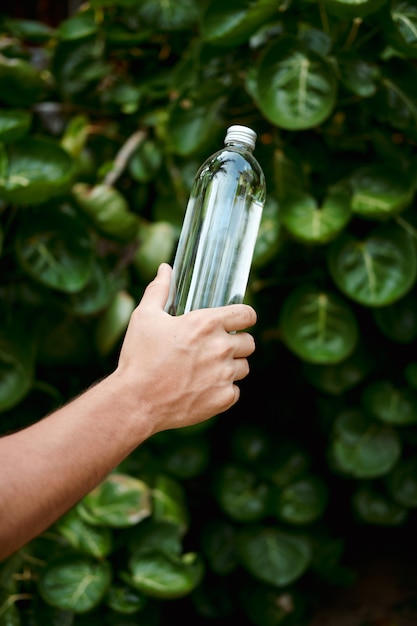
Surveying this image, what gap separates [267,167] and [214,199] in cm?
70

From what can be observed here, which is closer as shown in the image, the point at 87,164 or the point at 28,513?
the point at 28,513

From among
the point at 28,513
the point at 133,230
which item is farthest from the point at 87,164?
the point at 28,513

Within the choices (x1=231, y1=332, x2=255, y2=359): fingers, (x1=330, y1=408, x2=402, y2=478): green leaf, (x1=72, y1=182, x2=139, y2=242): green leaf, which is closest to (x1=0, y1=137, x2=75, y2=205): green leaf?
(x1=72, y1=182, x2=139, y2=242): green leaf

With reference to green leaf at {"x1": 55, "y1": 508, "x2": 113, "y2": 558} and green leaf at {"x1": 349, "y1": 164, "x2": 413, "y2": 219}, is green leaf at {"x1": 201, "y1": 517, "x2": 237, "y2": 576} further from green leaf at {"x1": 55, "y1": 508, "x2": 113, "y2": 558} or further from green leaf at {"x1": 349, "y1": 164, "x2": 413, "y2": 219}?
green leaf at {"x1": 349, "y1": 164, "x2": 413, "y2": 219}

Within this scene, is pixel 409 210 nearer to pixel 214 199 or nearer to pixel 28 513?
pixel 214 199

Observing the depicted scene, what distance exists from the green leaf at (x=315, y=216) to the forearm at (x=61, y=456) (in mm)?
794

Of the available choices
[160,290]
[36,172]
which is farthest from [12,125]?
[160,290]

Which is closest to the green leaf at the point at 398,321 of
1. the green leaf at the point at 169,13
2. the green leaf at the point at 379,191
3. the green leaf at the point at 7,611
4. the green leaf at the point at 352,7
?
the green leaf at the point at 379,191

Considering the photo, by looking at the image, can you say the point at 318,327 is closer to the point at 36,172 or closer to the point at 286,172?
the point at 286,172

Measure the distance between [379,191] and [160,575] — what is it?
1009mm

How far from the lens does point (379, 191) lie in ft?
5.06

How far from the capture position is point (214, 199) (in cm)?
100

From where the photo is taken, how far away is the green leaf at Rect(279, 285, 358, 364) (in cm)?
157

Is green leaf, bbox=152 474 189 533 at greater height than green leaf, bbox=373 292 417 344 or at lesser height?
lesser
